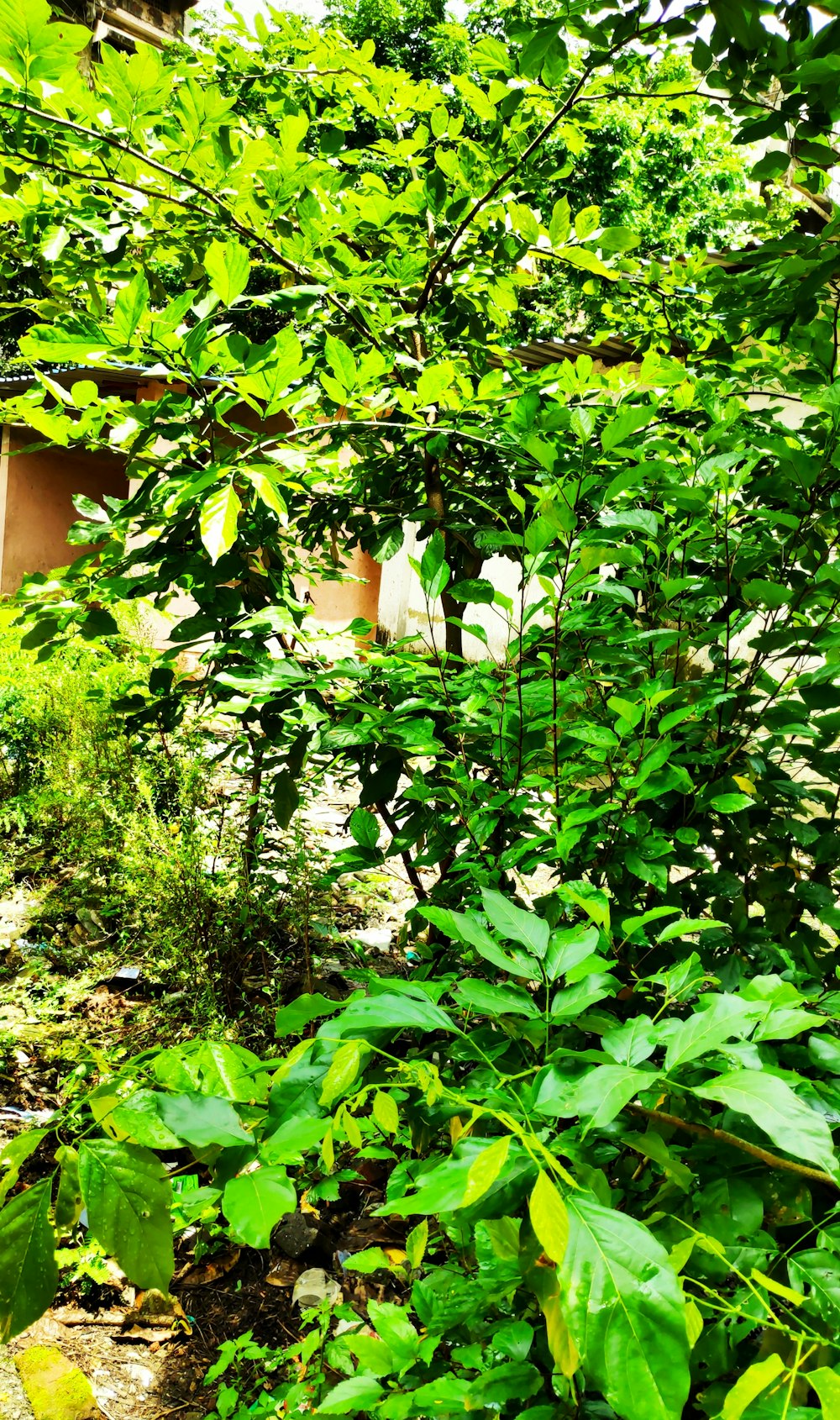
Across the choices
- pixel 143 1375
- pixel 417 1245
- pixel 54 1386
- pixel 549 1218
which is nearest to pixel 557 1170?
pixel 549 1218

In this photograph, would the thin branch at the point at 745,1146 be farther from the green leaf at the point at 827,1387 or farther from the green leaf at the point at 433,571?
the green leaf at the point at 433,571

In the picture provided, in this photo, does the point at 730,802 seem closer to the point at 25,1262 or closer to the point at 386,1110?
the point at 386,1110

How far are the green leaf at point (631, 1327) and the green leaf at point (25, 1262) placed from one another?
288mm

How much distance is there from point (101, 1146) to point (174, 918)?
256 cm

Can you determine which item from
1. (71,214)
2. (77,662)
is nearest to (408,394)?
(71,214)

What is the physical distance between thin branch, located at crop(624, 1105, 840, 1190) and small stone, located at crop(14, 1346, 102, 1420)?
1602 mm

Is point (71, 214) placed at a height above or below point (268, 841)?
above

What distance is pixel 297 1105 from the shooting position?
22.2 inches

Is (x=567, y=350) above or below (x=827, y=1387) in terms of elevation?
above

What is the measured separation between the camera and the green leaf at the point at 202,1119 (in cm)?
52

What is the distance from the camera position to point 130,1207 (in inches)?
19.6

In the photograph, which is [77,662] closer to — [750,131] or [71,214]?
[71,214]

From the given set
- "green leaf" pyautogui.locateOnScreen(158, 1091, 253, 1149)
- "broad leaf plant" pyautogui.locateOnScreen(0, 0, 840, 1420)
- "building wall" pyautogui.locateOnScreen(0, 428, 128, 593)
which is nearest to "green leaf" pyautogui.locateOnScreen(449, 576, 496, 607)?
"broad leaf plant" pyautogui.locateOnScreen(0, 0, 840, 1420)

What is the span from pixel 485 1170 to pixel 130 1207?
0.22 m
